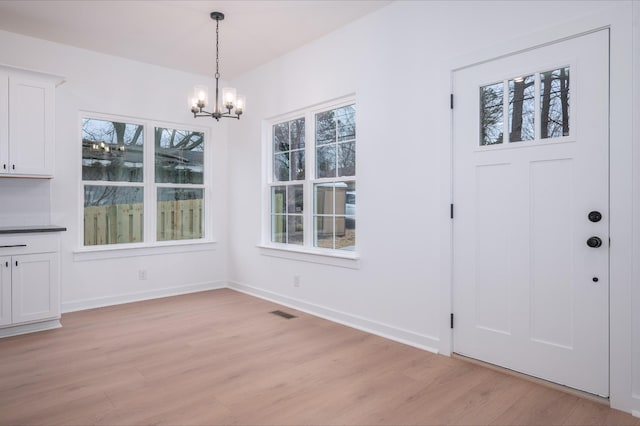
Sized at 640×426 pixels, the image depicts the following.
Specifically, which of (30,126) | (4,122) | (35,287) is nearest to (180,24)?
(30,126)

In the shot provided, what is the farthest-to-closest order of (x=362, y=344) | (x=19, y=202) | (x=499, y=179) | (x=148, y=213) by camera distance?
(x=148, y=213)
(x=19, y=202)
(x=362, y=344)
(x=499, y=179)

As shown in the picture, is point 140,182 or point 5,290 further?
point 140,182

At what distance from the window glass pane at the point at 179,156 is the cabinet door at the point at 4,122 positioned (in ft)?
5.47

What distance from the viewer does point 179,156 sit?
5371 millimetres

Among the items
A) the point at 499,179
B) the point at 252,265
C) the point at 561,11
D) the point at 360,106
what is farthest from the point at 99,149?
the point at 561,11

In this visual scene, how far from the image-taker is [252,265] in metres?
5.23

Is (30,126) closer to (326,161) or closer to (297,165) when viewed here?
(297,165)

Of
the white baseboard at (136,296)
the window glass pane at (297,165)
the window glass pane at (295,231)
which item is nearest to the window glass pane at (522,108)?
the window glass pane at (297,165)

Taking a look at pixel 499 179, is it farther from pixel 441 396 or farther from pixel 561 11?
pixel 441 396

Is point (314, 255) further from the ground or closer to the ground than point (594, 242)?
closer to the ground

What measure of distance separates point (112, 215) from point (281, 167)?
2.18 m

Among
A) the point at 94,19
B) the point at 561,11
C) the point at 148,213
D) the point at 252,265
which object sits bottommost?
the point at 252,265

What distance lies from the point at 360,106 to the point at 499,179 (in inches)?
61.0

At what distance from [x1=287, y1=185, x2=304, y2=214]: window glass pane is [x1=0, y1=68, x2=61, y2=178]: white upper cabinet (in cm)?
253
